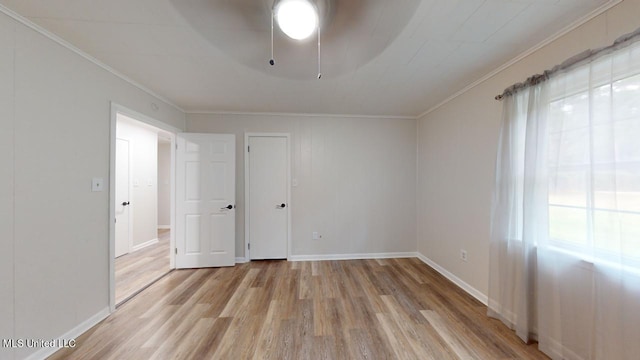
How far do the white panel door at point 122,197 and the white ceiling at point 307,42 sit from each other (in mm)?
2095

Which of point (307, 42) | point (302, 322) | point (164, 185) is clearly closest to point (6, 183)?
point (307, 42)

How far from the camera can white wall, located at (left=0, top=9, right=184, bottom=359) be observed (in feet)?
4.80

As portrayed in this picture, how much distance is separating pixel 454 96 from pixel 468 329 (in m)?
2.59

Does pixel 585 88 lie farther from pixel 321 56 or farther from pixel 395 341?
pixel 395 341

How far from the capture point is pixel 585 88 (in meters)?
1.48

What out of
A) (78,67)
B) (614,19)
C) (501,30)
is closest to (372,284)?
(501,30)

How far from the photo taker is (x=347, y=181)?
380 centimetres

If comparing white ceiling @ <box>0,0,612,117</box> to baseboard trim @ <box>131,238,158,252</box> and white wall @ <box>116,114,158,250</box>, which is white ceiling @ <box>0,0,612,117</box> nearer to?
white wall @ <box>116,114,158,250</box>

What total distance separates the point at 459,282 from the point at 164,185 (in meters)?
6.89

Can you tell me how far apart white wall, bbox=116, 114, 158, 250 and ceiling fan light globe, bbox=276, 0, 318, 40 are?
159 inches

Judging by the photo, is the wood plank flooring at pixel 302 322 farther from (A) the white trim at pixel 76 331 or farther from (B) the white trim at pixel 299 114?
(B) the white trim at pixel 299 114

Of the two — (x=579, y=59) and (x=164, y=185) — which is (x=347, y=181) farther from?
(x=164, y=185)

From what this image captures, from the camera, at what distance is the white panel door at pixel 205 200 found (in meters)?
3.34

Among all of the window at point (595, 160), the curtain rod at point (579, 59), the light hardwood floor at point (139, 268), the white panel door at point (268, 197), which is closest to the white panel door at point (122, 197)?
the light hardwood floor at point (139, 268)
